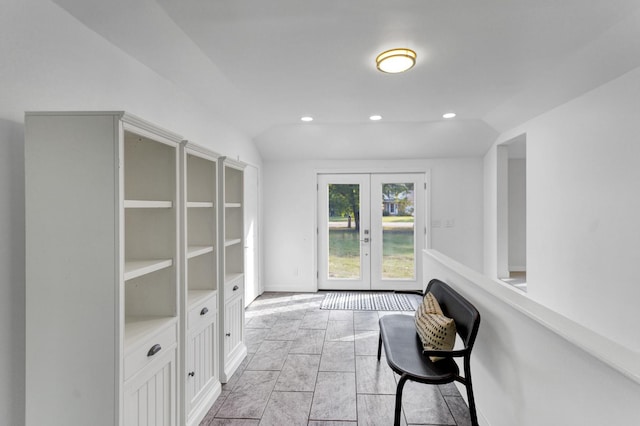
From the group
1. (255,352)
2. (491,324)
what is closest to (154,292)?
(255,352)

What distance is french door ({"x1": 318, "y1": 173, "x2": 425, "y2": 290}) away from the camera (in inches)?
211

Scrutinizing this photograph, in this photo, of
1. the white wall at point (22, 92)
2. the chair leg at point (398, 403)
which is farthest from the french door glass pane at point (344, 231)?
the white wall at point (22, 92)

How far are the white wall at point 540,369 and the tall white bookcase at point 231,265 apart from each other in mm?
1836

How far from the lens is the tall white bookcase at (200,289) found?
2.05m

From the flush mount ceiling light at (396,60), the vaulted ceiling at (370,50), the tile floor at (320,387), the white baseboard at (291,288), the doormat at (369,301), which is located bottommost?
the tile floor at (320,387)

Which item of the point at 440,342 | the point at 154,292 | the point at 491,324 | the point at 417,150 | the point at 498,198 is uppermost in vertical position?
the point at 417,150

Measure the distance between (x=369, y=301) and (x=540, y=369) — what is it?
3.52 m

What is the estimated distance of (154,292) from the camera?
73.5 inches

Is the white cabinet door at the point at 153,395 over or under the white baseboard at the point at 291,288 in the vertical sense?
over

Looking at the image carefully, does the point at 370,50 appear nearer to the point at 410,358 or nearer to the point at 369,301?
the point at 410,358

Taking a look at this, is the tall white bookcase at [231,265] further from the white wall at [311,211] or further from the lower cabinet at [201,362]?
the white wall at [311,211]

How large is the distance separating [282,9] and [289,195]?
12.2ft

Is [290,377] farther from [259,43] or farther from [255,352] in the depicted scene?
[259,43]

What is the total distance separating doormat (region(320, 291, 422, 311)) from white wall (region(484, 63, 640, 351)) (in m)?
1.56
